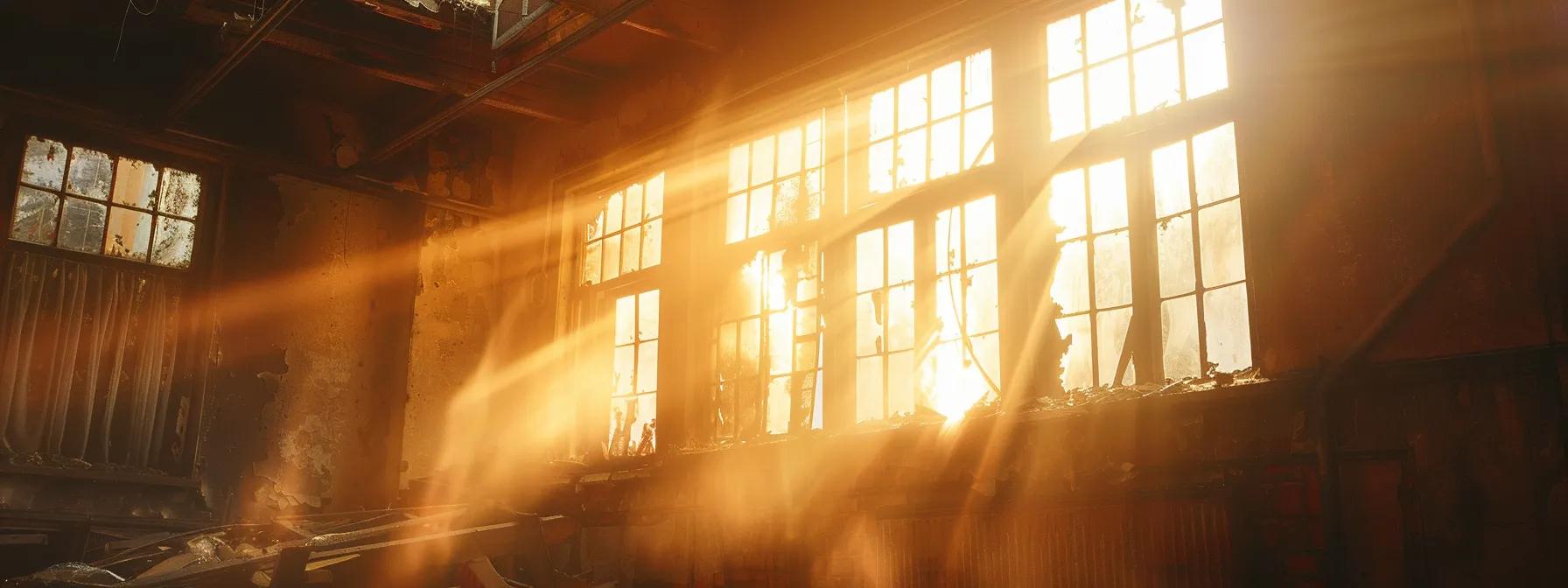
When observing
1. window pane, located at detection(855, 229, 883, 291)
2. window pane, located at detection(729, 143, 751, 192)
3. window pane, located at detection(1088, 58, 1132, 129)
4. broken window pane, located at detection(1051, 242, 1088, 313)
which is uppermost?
window pane, located at detection(729, 143, 751, 192)

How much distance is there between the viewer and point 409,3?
6.39 m

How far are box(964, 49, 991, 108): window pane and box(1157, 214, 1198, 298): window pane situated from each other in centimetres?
113

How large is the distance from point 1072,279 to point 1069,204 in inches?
12.7

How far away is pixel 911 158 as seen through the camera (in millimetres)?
5402

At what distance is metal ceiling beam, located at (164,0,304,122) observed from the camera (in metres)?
5.56

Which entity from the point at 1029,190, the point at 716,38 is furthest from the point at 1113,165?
the point at 716,38

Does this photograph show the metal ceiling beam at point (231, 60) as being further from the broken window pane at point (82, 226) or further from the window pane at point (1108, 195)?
the window pane at point (1108, 195)

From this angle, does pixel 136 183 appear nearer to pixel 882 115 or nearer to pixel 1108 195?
pixel 882 115

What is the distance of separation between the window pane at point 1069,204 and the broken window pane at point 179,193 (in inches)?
203

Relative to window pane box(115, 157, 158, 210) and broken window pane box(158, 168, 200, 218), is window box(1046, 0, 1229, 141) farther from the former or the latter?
window pane box(115, 157, 158, 210)

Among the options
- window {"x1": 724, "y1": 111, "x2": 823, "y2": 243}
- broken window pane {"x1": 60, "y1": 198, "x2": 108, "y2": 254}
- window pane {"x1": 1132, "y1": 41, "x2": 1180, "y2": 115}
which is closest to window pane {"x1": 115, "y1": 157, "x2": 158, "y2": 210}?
broken window pane {"x1": 60, "y1": 198, "x2": 108, "y2": 254}

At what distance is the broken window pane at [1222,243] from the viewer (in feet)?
13.5

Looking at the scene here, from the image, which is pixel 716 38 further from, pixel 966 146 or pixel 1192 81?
pixel 1192 81

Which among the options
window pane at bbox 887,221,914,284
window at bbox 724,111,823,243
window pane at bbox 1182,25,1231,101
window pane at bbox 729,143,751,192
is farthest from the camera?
window pane at bbox 729,143,751,192
